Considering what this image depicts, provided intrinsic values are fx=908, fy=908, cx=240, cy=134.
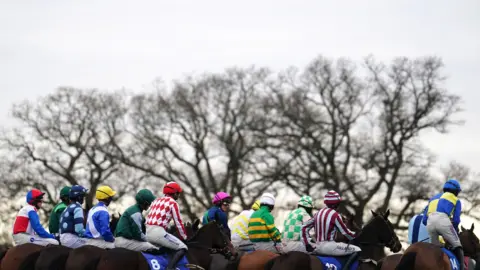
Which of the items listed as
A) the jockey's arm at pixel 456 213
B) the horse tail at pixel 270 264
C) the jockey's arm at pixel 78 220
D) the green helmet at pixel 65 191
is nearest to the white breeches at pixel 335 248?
the horse tail at pixel 270 264

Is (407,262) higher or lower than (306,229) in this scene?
lower

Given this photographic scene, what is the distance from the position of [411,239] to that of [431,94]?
92.5ft

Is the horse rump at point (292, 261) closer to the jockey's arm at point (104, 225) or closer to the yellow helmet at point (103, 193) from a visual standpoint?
the jockey's arm at point (104, 225)

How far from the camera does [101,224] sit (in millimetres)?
17875

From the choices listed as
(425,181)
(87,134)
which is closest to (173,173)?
(87,134)

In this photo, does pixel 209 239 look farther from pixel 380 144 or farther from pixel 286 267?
pixel 380 144

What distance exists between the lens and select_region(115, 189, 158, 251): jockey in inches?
691

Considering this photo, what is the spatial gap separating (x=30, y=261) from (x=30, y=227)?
1.28m

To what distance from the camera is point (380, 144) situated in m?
46.1

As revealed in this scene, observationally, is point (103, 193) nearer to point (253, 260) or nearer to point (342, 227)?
point (253, 260)

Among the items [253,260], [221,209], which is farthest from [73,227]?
[253,260]

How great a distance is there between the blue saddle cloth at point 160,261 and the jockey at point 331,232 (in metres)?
2.66

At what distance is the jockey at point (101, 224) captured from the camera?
58.5 feet

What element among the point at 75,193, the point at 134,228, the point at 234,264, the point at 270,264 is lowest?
the point at 234,264
